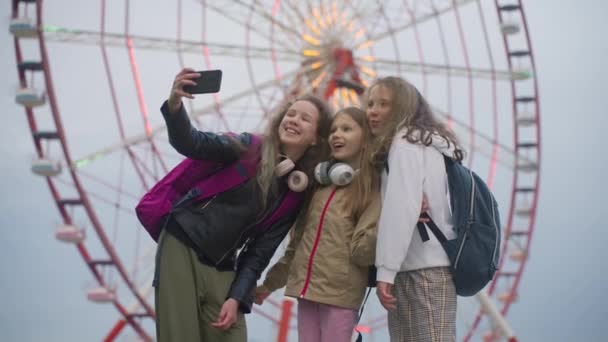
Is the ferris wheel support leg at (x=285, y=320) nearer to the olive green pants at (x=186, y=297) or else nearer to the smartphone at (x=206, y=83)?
the olive green pants at (x=186, y=297)

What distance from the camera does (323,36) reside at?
43.3ft

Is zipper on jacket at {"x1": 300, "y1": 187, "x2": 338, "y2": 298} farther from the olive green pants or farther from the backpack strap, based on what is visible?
the backpack strap

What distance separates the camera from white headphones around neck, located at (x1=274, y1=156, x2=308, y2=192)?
3.46 m

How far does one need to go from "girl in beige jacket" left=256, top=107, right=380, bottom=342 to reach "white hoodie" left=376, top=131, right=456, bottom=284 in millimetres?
128

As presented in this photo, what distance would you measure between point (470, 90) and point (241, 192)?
11375 mm

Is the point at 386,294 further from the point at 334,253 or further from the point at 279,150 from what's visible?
the point at 279,150

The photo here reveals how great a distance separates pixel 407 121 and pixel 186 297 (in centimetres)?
104

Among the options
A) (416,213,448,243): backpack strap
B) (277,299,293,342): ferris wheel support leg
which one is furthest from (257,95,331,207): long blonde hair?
(277,299,293,342): ferris wheel support leg

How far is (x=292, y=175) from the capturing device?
350cm

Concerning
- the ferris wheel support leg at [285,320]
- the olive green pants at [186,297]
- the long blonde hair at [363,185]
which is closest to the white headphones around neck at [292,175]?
the long blonde hair at [363,185]

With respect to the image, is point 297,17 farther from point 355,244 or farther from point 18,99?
point 355,244

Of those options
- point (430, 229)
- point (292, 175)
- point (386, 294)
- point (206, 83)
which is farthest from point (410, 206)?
point (206, 83)

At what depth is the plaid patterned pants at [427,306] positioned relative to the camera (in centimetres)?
317

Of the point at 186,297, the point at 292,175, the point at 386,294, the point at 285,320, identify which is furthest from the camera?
the point at 285,320
